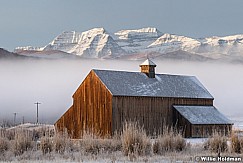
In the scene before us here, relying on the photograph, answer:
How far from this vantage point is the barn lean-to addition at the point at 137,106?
46469 mm

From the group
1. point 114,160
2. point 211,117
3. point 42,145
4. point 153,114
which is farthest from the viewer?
point 211,117

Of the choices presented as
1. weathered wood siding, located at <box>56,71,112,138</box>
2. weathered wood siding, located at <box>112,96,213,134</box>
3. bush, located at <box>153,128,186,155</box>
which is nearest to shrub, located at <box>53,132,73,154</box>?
bush, located at <box>153,128,186,155</box>

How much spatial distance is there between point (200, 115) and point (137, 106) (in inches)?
293

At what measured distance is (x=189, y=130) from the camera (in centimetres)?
4941

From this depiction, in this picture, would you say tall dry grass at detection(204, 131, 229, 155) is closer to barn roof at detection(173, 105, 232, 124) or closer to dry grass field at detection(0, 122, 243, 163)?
dry grass field at detection(0, 122, 243, 163)

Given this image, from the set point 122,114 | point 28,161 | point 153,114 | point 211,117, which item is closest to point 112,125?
point 122,114

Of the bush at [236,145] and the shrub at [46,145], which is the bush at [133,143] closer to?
the shrub at [46,145]

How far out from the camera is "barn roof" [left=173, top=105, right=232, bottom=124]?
5029 centimetres

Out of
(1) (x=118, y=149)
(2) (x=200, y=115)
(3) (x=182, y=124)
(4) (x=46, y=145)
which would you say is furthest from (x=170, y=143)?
(2) (x=200, y=115)

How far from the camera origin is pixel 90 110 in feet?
157

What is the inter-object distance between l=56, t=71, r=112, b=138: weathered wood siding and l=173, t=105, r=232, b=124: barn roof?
312 inches

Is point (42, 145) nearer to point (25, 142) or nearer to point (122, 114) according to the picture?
point (25, 142)

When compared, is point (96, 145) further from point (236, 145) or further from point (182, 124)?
point (182, 124)

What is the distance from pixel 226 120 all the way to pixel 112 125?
13306 mm
